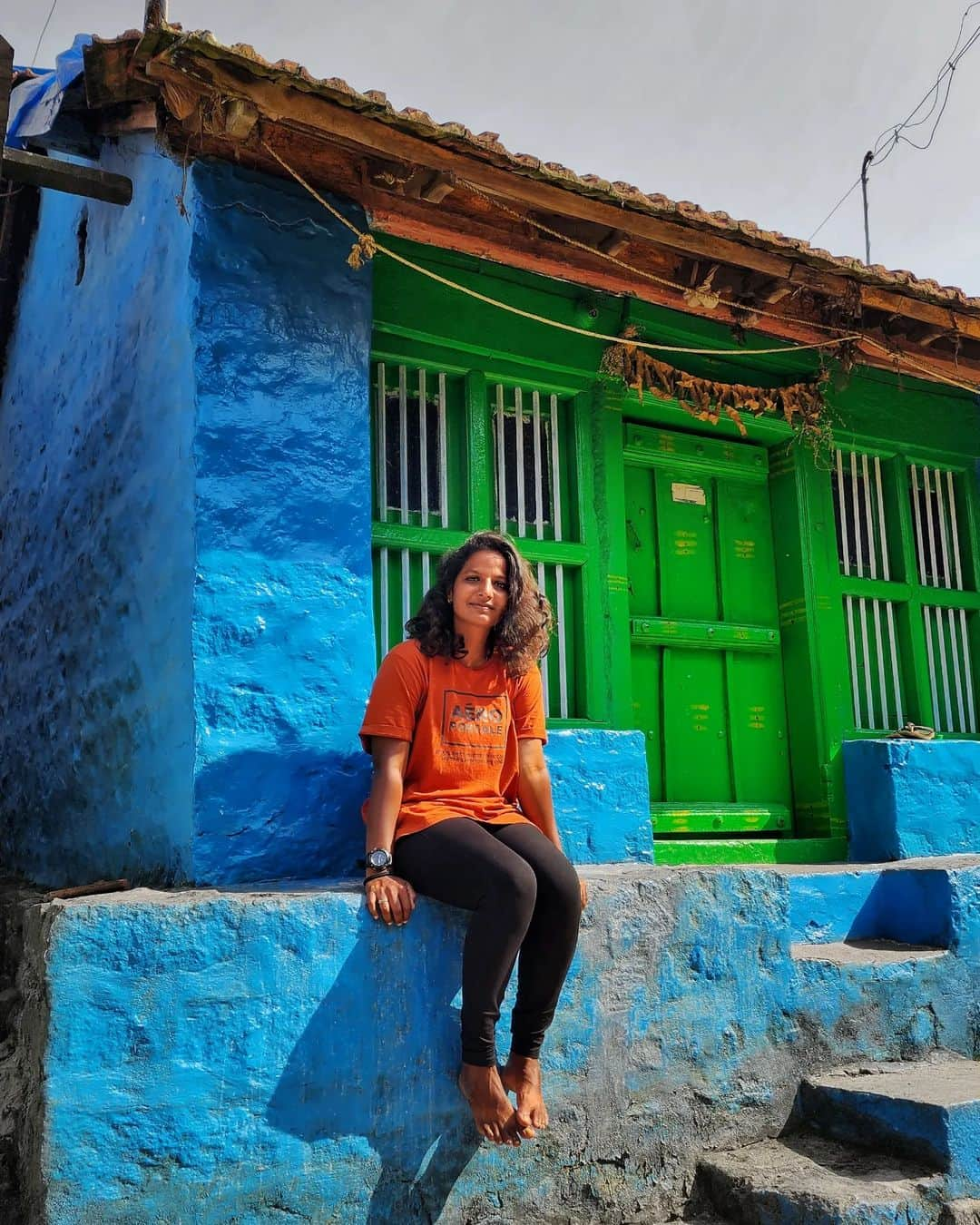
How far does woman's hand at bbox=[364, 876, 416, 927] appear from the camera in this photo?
3.32 meters

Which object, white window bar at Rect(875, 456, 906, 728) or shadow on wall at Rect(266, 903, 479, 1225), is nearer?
shadow on wall at Rect(266, 903, 479, 1225)

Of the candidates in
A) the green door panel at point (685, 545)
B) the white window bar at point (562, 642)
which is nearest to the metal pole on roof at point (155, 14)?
the white window bar at point (562, 642)

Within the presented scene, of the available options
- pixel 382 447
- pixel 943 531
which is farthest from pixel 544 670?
pixel 943 531

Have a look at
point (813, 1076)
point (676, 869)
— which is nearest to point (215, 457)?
point (676, 869)

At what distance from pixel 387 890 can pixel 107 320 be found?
302 cm

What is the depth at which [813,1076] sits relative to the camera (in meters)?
4.10

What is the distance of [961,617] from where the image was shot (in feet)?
21.0

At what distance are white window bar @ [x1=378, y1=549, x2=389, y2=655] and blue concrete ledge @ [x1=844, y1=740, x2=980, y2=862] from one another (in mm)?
2450

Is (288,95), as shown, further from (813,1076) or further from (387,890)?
(813,1076)

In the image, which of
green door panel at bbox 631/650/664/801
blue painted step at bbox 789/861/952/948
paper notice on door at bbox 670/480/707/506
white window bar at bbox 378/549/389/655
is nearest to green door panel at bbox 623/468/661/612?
paper notice on door at bbox 670/480/707/506

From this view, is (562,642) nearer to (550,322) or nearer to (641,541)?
(641,541)

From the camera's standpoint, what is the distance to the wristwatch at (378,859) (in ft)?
11.0

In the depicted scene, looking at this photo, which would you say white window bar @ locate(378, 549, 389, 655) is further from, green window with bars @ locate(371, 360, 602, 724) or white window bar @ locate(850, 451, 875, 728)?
white window bar @ locate(850, 451, 875, 728)

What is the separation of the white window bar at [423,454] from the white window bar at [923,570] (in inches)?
119
